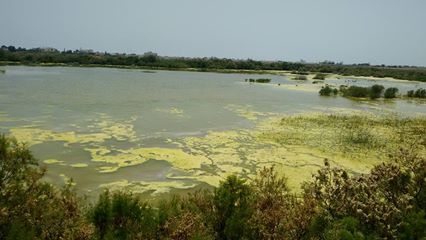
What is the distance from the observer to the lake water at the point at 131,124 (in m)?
9.62

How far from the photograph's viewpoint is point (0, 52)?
5750cm

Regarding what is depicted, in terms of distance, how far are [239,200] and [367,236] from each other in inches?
82.1

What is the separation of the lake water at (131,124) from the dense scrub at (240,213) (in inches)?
107

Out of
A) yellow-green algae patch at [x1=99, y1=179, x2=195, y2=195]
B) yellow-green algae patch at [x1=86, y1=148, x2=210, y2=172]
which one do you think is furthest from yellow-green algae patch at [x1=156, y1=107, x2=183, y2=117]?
yellow-green algae patch at [x1=99, y1=179, x2=195, y2=195]

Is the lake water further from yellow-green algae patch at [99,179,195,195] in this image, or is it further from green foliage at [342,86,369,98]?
green foliage at [342,86,369,98]

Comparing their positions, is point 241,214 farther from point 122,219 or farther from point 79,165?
point 79,165

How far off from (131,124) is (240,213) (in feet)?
34.2

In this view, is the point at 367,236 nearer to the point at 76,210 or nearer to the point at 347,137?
the point at 76,210

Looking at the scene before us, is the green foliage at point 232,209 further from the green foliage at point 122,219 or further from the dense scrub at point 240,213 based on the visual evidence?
the green foliage at point 122,219

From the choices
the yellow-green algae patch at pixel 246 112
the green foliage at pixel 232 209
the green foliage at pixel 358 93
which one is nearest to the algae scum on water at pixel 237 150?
the yellow-green algae patch at pixel 246 112

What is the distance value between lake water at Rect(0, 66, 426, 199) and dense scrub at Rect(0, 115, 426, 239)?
2725 millimetres

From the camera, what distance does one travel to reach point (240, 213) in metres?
5.81

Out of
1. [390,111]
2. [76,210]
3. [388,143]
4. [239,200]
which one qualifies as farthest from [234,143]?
[390,111]

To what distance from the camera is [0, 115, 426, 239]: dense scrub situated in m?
4.87
